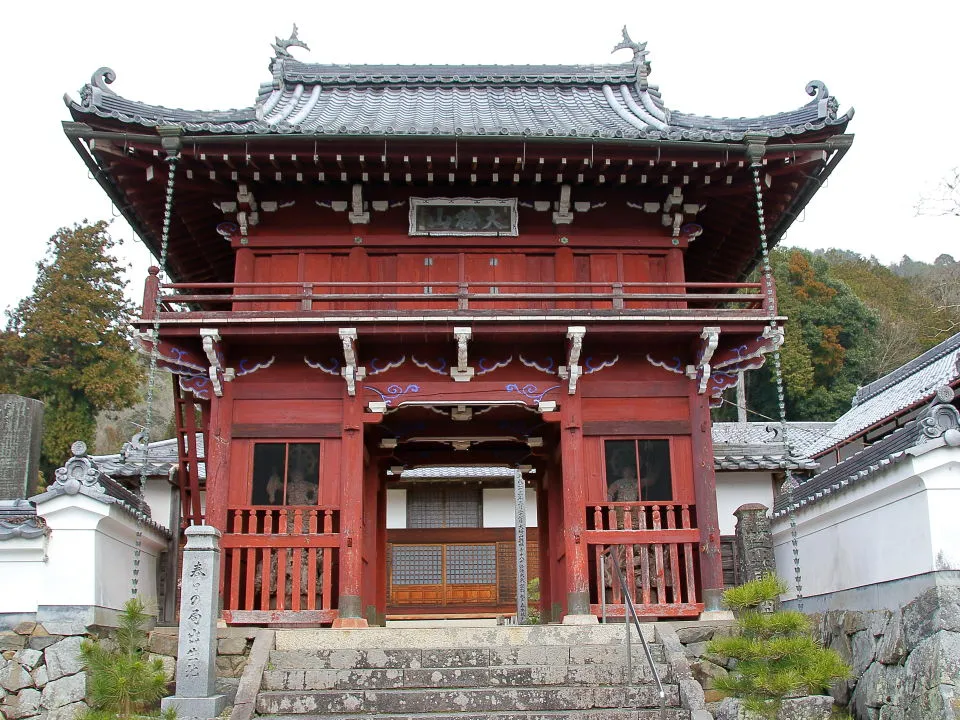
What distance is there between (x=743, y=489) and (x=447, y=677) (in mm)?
9278

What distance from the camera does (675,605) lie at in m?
12.4

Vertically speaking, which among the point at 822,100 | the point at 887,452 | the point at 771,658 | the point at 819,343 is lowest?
the point at 771,658

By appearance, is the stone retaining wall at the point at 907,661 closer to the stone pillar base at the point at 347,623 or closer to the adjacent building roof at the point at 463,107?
the stone pillar base at the point at 347,623

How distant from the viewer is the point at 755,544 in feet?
47.8

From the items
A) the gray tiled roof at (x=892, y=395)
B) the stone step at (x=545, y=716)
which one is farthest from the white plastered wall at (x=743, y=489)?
the stone step at (x=545, y=716)

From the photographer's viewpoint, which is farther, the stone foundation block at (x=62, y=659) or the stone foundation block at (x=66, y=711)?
the stone foundation block at (x=62, y=659)

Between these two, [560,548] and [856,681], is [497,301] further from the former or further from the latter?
[856,681]

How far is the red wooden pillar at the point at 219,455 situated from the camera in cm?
1253

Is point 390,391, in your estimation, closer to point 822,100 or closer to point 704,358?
point 704,358

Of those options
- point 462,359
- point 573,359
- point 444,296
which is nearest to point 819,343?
point 573,359

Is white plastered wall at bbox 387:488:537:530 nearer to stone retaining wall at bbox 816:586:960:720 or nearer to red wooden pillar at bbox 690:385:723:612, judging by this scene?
red wooden pillar at bbox 690:385:723:612

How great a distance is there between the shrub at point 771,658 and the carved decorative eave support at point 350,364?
589 centimetres

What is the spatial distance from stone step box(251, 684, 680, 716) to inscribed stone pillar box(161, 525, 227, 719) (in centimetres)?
77

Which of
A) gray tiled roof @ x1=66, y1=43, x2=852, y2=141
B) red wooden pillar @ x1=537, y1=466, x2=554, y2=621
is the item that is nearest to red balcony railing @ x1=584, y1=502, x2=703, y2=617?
red wooden pillar @ x1=537, y1=466, x2=554, y2=621
